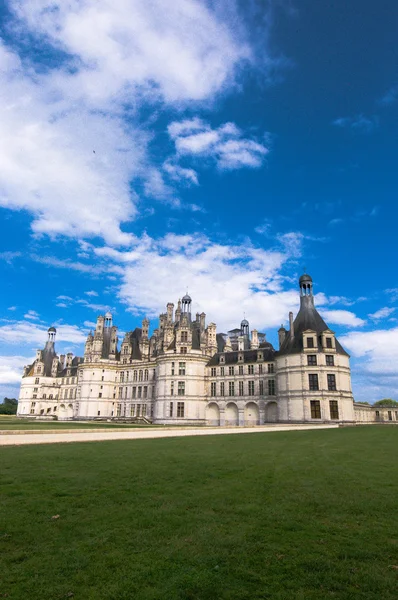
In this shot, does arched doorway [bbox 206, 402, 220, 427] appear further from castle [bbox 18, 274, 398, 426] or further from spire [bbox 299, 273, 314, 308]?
spire [bbox 299, 273, 314, 308]

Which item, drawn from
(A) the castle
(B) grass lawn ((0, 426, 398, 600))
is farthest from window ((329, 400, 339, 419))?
(B) grass lawn ((0, 426, 398, 600))

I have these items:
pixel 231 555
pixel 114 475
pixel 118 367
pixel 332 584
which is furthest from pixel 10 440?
pixel 118 367

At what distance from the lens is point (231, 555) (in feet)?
19.5

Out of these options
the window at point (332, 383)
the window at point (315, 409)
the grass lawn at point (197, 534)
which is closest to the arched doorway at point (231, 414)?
the window at point (315, 409)

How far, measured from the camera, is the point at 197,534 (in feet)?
22.2

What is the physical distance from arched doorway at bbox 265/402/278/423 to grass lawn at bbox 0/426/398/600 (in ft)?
164

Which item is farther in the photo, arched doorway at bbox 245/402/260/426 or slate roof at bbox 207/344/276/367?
slate roof at bbox 207/344/276/367

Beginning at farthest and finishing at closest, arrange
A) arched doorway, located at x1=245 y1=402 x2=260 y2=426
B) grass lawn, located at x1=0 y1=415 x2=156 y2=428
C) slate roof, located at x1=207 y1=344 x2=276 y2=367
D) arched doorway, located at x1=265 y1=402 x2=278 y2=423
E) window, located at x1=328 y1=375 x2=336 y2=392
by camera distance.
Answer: slate roof, located at x1=207 y1=344 x2=276 y2=367, arched doorway, located at x1=245 y1=402 x2=260 y2=426, arched doorway, located at x1=265 y1=402 x2=278 y2=423, window, located at x1=328 y1=375 x2=336 y2=392, grass lawn, located at x1=0 y1=415 x2=156 y2=428

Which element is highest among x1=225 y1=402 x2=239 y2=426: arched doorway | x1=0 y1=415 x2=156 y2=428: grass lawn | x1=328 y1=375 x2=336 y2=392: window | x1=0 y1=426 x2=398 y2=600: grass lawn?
x1=328 y1=375 x2=336 y2=392: window

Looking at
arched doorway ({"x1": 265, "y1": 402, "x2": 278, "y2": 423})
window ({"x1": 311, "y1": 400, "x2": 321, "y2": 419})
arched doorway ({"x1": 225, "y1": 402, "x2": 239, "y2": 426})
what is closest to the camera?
window ({"x1": 311, "y1": 400, "x2": 321, "y2": 419})

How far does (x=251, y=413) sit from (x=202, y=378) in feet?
33.5

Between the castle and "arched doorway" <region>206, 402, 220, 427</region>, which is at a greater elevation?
the castle

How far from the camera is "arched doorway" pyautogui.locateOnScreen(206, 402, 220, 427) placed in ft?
221

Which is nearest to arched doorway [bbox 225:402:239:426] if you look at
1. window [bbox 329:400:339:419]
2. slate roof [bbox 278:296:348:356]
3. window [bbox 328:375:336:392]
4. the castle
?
the castle
